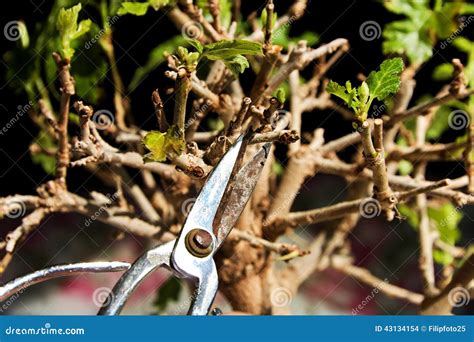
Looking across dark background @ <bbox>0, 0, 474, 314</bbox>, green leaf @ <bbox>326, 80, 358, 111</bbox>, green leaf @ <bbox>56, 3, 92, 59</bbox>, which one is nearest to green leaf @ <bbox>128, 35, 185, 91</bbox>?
dark background @ <bbox>0, 0, 474, 314</bbox>

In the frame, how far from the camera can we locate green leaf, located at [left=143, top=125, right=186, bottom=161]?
0.72 m

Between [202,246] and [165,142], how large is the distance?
12 cm

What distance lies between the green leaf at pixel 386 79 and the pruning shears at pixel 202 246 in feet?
0.45

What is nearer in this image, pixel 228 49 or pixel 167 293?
pixel 228 49

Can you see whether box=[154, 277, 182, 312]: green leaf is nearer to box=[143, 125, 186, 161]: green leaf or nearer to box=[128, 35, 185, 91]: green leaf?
box=[128, 35, 185, 91]: green leaf

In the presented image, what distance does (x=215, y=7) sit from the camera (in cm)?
88

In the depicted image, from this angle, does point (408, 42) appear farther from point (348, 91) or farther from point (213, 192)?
point (213, 192)

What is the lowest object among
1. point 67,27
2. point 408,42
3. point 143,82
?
point 408,42

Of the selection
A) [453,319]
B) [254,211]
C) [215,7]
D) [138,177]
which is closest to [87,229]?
[138,177]

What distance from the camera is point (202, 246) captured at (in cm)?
75

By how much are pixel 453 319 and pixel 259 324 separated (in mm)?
268

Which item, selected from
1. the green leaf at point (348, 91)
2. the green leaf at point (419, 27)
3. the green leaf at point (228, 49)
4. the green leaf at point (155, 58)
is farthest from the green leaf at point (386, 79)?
the green leaf at point (155, 58)

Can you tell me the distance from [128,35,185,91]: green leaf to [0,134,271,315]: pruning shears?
0.34 metres

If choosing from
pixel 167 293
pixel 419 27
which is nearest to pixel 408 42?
pixel 419 27
